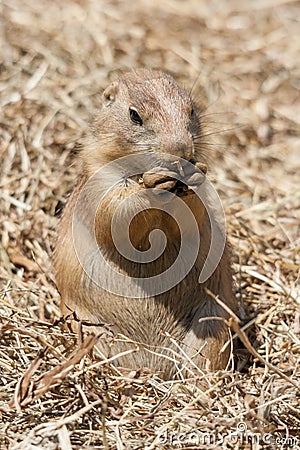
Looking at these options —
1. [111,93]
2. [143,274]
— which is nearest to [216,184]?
[111,93]

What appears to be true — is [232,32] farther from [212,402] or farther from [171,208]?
[212,402]

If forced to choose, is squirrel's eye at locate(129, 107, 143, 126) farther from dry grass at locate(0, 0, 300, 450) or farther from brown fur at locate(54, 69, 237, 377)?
dry grass at locate(0, 0, 300, 450)

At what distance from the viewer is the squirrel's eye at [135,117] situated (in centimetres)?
406

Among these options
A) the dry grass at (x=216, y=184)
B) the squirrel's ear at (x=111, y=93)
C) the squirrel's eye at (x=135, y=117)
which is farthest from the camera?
the squirrel's ear at (x=111, y=93)

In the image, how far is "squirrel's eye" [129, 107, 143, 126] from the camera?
4059mm

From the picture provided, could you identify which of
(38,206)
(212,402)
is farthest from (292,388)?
(38,206)

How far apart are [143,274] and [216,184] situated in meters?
2.22

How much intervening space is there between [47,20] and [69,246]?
13.0 ft

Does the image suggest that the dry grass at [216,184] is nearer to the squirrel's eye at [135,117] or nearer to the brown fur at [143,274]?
the brown fur at [143,274]

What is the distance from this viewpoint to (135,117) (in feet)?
13.5

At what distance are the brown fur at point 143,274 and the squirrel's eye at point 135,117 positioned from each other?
0.02 m

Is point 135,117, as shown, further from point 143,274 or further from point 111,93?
point 143,274

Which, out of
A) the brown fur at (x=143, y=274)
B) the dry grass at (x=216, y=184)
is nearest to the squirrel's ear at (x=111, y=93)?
the brown fur at (x=143, y=274)

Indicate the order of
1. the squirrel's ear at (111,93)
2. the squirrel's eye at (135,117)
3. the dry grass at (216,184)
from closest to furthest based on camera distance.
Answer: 1. the dry grass at (216,184)
2. the squirrel's eye at (135,117)
3. the squirrel's ear at (111,93)
